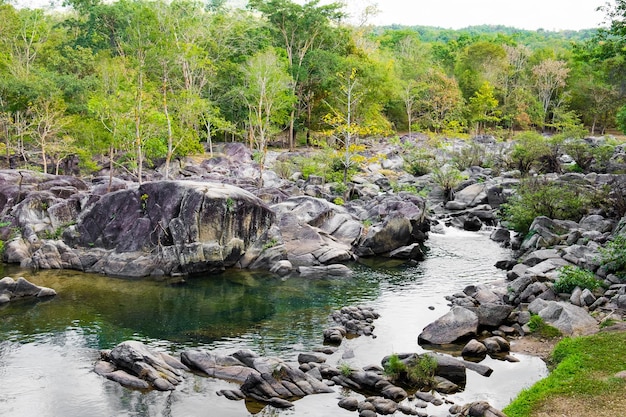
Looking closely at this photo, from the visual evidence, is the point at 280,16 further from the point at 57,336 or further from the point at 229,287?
the point at 57,336

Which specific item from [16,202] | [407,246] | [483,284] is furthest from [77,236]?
[483,284]

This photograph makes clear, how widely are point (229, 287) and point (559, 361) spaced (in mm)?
14891

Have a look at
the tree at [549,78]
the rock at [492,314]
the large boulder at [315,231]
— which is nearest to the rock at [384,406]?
the rock at [492,314]

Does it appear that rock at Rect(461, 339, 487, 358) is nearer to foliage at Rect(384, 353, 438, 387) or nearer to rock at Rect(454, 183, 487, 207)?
foliage at Rect(384, 353, 438, 387)

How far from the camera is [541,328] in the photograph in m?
19.4

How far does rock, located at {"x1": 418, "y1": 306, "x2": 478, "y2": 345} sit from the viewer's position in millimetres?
19312

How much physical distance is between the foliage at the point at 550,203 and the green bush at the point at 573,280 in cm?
993

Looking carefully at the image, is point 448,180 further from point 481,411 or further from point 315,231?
point 481,411

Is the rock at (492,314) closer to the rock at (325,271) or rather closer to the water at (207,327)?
the water at (207,327)

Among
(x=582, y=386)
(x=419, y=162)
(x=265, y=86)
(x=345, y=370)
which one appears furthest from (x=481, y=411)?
(x=419, y=162)

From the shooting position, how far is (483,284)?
1008 inches

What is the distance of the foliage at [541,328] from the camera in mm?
18969

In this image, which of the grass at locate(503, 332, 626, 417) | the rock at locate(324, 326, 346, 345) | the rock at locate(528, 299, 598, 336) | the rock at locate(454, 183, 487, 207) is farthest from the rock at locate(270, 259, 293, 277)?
the rock at locate(454, 183, 487, 207)

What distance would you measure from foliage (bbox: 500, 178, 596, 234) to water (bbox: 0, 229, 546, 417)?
2.24 m
